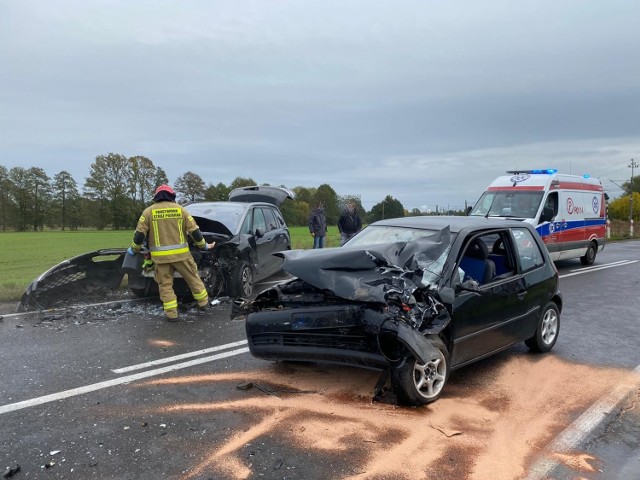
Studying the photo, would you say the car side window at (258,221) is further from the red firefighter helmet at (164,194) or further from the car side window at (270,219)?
the red firefighter helmet at (164,194)

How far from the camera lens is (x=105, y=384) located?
447 cm

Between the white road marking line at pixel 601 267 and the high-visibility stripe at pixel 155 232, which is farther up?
the high-visibility stripe at pixel 155 232

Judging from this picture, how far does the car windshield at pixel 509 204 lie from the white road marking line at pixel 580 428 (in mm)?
7971

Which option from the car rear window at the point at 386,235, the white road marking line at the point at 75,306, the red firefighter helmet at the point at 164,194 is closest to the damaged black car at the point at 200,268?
the white road marking line at the point at 75,306

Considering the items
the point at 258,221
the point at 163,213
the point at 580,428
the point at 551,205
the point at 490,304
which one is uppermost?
the point at 551,205

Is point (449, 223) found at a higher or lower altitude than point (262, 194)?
lower

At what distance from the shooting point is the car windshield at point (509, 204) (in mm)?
12234

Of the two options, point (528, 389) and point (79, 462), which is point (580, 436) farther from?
point (79, 462)

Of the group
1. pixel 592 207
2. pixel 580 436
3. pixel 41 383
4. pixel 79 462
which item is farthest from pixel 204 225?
pixel 592 207

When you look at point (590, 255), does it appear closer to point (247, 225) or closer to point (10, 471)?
point (247, 225)

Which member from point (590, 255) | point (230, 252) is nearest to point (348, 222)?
point (230, 252)

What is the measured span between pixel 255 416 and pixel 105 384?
164 centimetres

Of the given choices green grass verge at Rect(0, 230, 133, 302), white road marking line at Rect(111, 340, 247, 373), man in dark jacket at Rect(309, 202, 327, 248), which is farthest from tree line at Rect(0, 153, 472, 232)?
white road marking line at Rect(111, 340, 247, 373)

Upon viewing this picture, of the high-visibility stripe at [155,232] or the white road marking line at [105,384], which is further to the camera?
the high-visibility stripe at [155,232]
